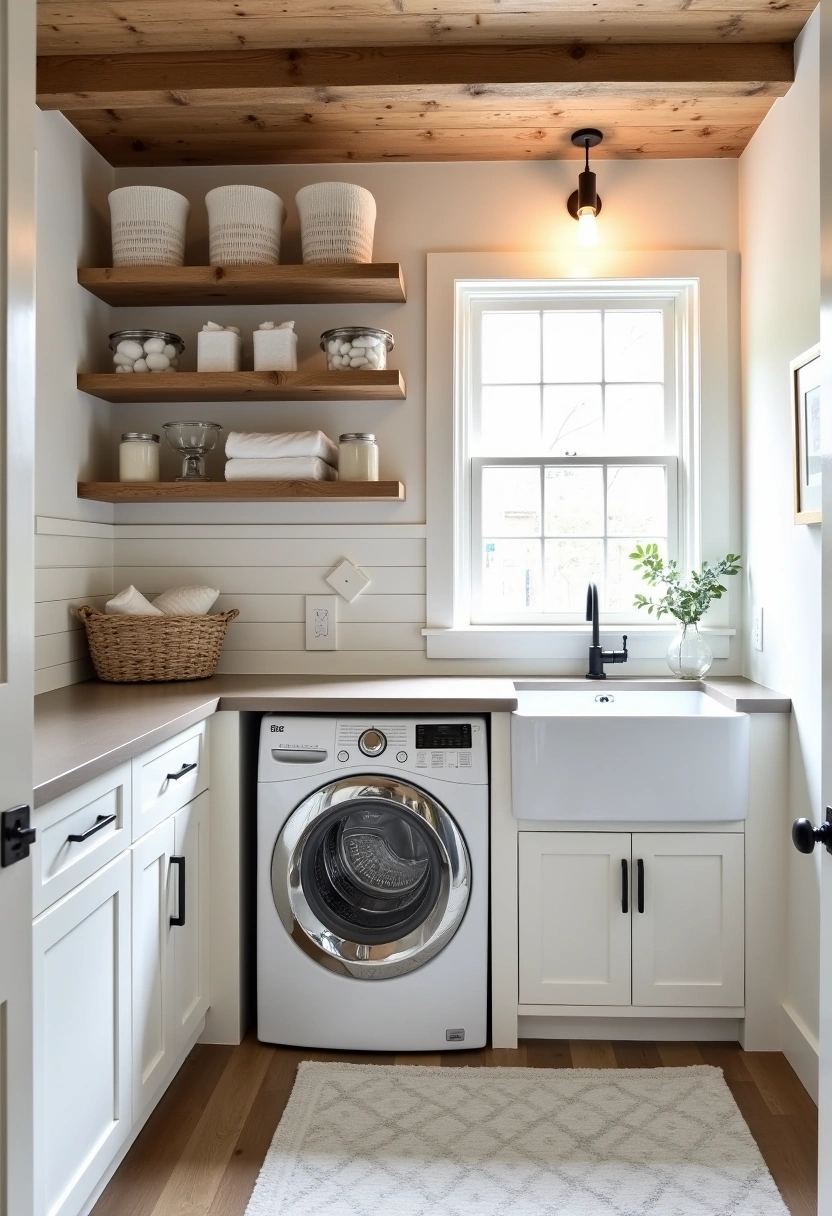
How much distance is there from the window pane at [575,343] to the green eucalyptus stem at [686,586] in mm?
648

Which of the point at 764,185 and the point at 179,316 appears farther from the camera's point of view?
the point at 179,316

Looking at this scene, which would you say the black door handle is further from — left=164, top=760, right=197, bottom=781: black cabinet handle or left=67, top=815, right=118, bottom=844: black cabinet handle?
left=164, top=760, right=197, bottom=781: black cabinet handle

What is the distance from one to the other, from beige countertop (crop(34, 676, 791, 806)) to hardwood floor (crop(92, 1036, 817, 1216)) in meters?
0.89

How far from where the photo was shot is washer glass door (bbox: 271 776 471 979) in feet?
7.92

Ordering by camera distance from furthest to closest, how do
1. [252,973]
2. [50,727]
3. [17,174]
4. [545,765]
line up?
[252,973], [545,765], [50,727], [17,174]

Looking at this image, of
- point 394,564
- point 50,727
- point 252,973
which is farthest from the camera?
point 394,564

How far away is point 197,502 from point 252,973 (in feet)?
4.78

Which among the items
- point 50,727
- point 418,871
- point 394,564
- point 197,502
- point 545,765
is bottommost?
point 418,871

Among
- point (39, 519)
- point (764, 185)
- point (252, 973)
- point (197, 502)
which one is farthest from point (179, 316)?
point (252, 973)

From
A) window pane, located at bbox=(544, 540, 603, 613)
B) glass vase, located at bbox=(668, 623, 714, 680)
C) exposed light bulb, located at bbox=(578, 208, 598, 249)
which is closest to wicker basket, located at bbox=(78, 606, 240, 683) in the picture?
window pane, located at bbox=(544, 540, 603, 613)

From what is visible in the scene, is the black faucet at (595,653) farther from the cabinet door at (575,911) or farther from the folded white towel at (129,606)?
the folded white towel at (129,606)

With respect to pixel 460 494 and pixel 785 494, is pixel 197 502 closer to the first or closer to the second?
pixel 460 494

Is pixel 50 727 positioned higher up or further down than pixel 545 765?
higher up

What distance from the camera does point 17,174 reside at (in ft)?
3.82
